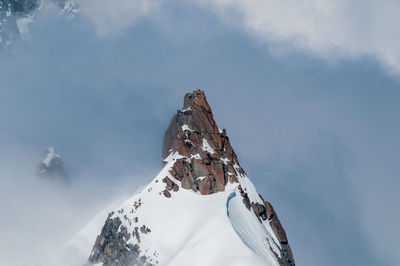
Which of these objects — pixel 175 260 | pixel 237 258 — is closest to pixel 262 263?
pixel 237 258

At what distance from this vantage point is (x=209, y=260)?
630 feet

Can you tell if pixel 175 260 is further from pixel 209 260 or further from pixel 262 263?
pixel 262 263

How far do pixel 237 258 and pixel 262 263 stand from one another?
11067 millimetres

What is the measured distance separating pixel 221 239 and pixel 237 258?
12561 millimetres

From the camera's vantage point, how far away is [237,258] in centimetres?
18962

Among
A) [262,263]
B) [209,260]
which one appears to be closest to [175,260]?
[209,260]

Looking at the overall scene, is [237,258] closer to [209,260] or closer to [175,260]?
[209,260]

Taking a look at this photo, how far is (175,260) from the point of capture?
652ft

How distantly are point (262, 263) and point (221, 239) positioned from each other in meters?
17.9

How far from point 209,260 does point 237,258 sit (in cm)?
1053

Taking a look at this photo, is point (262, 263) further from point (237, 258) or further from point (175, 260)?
point (175, 260)

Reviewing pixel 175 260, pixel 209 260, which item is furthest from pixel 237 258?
pixel 175 260

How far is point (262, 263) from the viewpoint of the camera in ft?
637

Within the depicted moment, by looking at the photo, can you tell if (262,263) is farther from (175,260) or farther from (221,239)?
(175,260)
